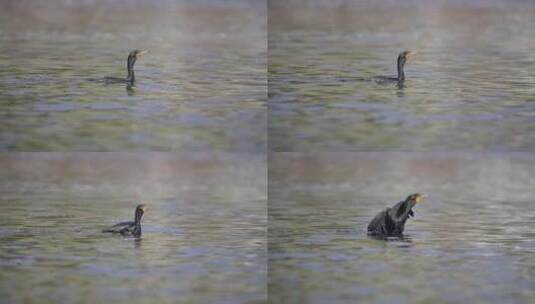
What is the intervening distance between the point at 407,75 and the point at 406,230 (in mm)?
946

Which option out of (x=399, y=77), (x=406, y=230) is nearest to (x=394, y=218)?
(x=406, y=230)

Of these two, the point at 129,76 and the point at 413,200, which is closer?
the point at 413,200

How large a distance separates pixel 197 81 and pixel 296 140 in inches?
28.4

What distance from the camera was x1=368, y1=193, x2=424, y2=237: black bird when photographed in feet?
27.6

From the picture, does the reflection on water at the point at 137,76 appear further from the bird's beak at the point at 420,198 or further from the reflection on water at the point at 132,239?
the bird's beak at the point at 420,198

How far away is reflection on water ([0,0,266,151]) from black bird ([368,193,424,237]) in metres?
0.85

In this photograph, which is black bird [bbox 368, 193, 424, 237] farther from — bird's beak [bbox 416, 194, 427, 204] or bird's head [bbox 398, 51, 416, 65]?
bird's head [bbox 398, 51, 416, 65]

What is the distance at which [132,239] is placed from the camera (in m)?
8.48

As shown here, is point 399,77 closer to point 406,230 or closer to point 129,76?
point 406,230

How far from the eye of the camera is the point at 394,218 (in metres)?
8.42

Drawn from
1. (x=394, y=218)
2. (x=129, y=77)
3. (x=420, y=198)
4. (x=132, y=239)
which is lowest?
(x=132, y=239)

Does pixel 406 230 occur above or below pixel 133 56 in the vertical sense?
below

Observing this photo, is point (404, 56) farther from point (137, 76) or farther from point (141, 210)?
point (141, 210)

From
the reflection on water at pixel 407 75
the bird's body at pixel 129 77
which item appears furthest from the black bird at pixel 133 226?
the reflection on water at pixel 407 75
